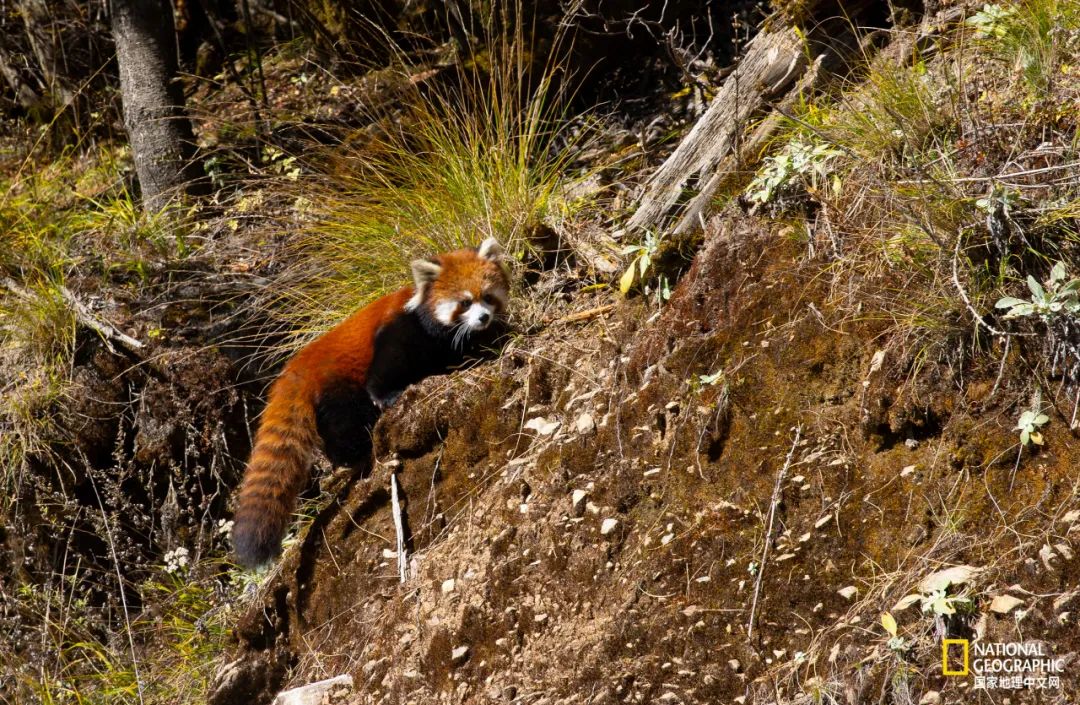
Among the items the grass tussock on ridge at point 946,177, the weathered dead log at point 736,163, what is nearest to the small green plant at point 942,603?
the grass tussock on ridge at point 946,177

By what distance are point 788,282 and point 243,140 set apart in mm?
4817

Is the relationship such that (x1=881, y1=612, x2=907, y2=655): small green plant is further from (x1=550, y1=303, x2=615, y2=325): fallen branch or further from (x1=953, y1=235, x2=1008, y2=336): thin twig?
(x1=550, y1=303, x2=615, y2=325): fallen branch

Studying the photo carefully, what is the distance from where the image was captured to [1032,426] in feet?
10.0

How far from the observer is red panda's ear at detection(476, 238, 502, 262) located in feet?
16.7

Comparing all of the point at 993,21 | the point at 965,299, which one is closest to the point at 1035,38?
the point at 993,21

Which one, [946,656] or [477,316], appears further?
[477,316]

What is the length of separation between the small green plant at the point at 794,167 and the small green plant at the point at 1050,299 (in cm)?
94

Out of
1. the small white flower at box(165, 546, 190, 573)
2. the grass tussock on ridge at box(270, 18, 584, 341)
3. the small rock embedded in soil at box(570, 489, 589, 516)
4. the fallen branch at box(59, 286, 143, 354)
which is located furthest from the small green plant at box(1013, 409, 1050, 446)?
the fallen branch at box(59, 286, 143, 354)

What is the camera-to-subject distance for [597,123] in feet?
20.9

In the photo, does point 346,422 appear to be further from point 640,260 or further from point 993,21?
point 993,21

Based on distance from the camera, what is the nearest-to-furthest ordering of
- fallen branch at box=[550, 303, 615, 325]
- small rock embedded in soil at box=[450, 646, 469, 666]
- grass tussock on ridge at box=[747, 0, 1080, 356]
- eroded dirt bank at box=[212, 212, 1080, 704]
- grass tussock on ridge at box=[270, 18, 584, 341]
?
eroded dirt bank at box=[212, 212, 1080, 704]
grass tussock on ridge at box=[747, 0, 1080, 356]
small rock embedded in soil at box=[450, 646, 469, 666]
fallen branch at box=[550, 303, 615, 325]
grass tussock on ridge at box=[270, 18, 584, 341]

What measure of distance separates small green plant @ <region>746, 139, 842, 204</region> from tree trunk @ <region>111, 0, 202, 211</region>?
4217mm

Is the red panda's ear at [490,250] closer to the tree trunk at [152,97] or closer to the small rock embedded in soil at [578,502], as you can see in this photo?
the small rock embedded in soil at [578,502]

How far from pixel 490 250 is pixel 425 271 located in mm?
349
